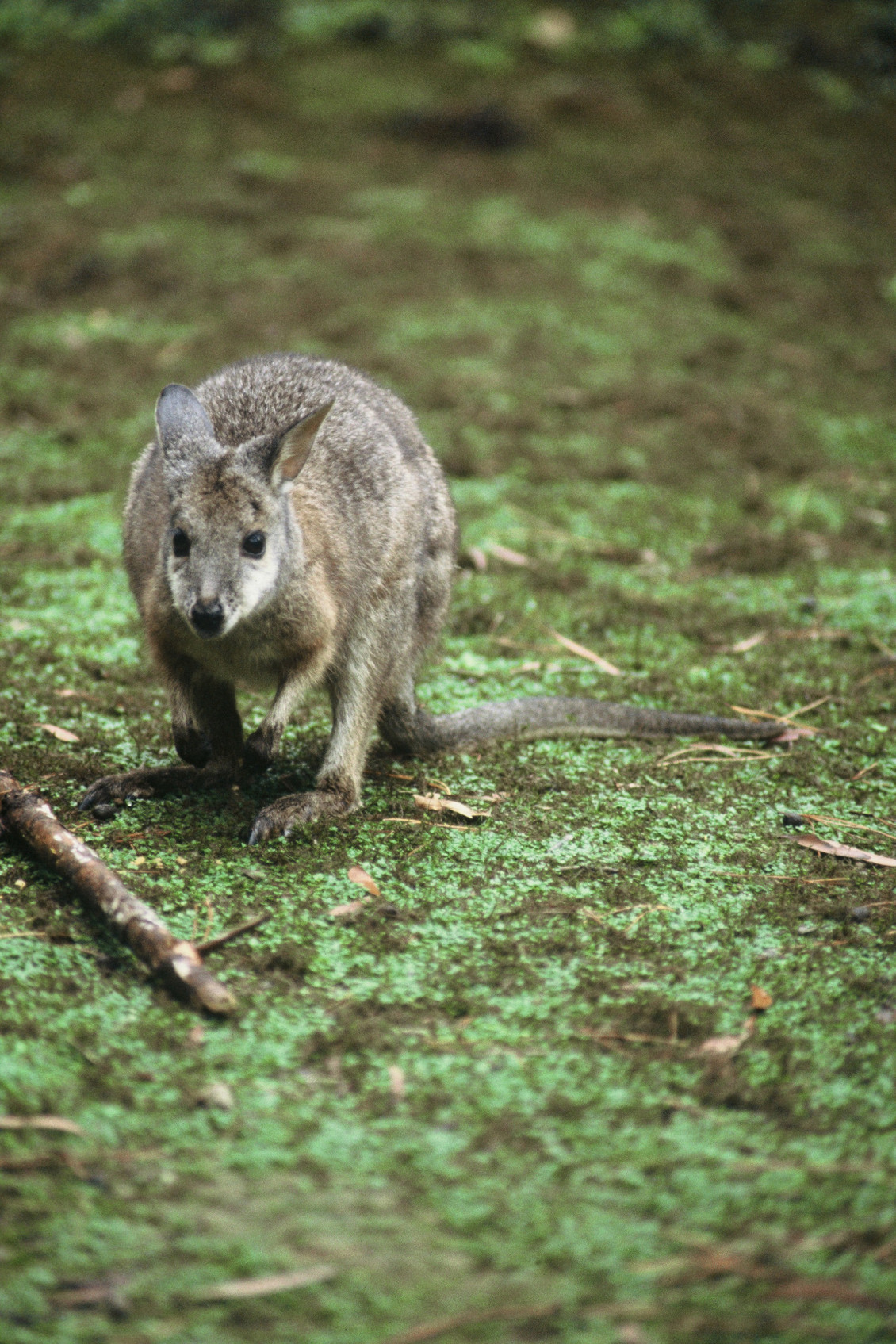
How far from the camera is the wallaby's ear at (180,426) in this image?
3.13 m

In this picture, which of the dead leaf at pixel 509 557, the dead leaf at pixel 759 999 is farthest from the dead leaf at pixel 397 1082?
the dead leaf at pixel 509 557

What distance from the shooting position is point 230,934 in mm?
2652

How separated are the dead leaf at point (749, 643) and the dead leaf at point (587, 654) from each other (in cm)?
48

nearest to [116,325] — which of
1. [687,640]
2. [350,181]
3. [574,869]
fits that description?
[350,181]

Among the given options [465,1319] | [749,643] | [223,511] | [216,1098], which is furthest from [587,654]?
[465,1319]

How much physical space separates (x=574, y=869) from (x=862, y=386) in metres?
5.08

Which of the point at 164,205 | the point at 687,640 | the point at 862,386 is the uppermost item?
the point at 164,205

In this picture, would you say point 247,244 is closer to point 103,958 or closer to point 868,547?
point 868,547

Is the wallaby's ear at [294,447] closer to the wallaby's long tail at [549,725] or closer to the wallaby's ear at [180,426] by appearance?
the wallaby's ear at [180,426]

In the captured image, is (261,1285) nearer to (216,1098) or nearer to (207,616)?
(216,1098)

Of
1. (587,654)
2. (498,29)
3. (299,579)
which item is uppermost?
(498,29)

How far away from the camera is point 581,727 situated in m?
3.77

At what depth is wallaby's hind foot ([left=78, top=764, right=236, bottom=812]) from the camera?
3199mm

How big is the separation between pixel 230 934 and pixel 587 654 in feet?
6.85
